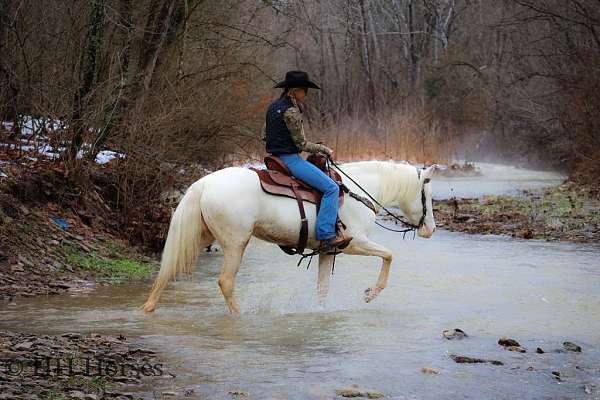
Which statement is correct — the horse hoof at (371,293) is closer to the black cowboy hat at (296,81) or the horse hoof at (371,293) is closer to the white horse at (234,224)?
the white horse at (234,224)

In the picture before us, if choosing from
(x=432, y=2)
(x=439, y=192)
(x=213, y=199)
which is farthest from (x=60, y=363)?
(x=432, y=2)

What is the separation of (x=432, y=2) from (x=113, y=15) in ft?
126

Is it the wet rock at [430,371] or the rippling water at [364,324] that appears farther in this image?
the wet rock at [430,371]

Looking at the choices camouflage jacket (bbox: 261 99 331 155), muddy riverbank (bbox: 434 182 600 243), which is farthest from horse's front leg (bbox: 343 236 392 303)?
muddy riverbank (bbox: 434 182 600 243)

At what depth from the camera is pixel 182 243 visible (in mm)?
9289

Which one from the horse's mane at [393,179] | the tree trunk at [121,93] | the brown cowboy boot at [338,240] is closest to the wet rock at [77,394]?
the brown cowboy boot at [338,240]

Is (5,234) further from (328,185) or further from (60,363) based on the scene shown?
(60,363)

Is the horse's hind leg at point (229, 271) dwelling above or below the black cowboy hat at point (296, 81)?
below

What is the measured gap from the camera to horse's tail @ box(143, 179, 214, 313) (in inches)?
364

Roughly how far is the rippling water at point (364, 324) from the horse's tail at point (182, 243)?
36cm

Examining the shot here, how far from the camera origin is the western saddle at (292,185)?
9.62m

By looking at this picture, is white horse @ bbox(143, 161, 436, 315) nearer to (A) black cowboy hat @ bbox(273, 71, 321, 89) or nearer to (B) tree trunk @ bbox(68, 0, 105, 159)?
(A) black cowboy hat @ bbox(273, 71, 321, 89)

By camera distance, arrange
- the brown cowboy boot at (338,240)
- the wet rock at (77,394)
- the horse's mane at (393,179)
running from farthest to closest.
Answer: the horse's mane at (393,179) < the brown cowboy boot at (338,240) < the wet rock at (77,394)

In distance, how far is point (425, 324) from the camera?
9188mm
